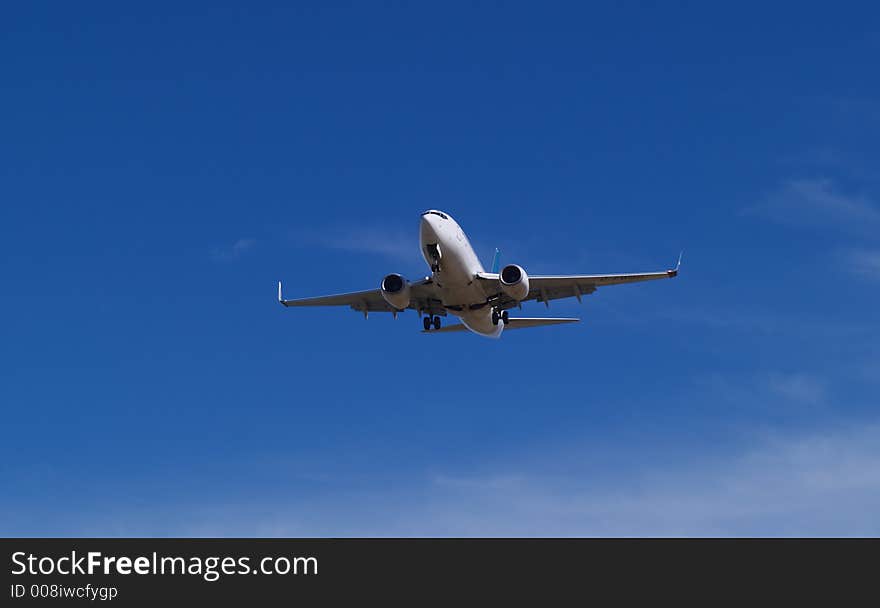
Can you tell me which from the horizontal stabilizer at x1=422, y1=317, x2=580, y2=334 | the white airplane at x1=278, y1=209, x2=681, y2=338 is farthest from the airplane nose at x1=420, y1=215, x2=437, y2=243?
the horizontal stabilizer at x1=422, y1=317, x2=580, y2=334

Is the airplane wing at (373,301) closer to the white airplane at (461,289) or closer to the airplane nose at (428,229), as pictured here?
the white airplane at (461,289)

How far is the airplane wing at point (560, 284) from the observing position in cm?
6412

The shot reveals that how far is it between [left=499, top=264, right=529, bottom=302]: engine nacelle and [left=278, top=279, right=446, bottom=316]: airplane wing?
4.52 m

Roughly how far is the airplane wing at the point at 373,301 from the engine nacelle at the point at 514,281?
178 inches

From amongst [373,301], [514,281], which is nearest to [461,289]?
[514,281]

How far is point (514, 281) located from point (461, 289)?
2.77 metres

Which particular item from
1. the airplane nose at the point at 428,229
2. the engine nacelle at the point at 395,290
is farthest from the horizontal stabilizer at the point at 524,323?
the airplane nose at the point at 428,229

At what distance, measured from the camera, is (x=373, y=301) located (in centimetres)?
7081

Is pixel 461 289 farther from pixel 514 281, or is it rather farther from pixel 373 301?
pixel 373 301
